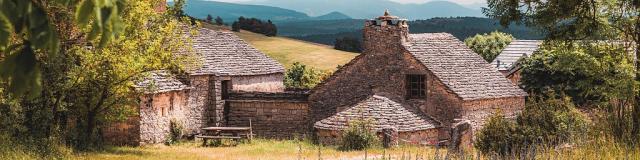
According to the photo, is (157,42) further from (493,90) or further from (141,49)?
(493,90)

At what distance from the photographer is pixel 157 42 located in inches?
1116

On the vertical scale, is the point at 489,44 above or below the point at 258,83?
above

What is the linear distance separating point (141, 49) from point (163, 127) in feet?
27.5

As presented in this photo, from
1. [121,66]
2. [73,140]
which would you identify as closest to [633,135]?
[121,66]

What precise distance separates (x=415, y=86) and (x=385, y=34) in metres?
2.64

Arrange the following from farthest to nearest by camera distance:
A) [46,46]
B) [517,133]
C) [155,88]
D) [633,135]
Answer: [155,88] → [517,133] → [633,135] → [46,46]

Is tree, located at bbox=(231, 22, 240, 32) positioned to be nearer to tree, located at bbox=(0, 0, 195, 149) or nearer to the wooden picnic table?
the wooden picnic table

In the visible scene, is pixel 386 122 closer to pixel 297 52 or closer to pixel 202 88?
pixel 202 88

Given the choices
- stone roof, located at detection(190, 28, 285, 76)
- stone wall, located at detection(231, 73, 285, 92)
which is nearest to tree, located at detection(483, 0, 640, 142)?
stone roof, located at detection(190, 28, 285, 76)

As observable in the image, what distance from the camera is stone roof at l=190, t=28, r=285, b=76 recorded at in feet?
134

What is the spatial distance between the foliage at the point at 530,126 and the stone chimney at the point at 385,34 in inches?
520

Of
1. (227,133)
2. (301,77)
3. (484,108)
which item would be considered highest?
(301,77)

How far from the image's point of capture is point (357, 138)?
3272cm

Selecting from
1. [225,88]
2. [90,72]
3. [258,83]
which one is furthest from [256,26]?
[90,72]
